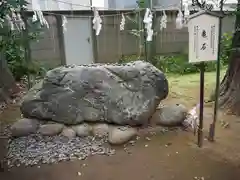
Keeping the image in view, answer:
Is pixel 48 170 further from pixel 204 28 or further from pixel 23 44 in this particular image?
pixel 23 44

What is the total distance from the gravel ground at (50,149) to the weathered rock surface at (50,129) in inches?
2.3

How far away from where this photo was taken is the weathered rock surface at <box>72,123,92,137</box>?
11.7ft

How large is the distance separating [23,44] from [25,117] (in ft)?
7.42

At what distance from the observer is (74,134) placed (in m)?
3.58

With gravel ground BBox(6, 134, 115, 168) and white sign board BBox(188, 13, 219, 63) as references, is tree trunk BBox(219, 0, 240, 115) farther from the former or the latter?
gravel ground BBox(6, 134, 115, 168)

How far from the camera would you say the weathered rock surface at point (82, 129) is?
357cm

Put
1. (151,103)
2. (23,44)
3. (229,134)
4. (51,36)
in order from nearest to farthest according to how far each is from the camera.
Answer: (229,134)
(151,103)
(23,44)
(51,36)

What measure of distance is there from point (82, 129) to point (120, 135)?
53 cm

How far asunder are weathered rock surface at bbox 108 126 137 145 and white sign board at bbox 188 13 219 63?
118 cm

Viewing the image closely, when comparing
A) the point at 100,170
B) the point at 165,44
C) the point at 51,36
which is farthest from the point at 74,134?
the point at 165,44

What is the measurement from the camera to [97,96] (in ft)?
12.2

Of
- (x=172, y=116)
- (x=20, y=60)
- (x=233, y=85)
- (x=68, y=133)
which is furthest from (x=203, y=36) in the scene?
(x=20, y=60)

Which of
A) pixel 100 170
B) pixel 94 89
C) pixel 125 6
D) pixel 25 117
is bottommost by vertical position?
pixel 100 170

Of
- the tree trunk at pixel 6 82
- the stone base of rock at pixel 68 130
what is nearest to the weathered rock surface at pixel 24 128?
the stone base of rock at pixel 68 130
